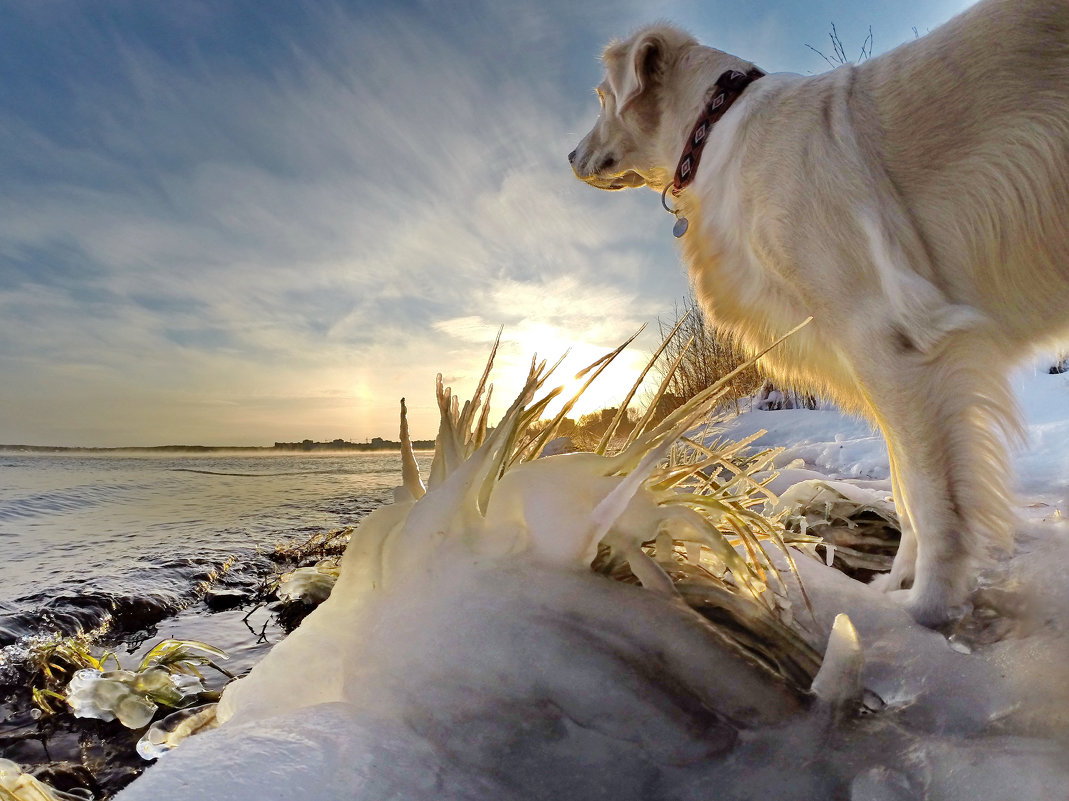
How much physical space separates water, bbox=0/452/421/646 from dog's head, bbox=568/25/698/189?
267cm

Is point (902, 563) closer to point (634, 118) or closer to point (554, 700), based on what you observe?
point (554, 700)

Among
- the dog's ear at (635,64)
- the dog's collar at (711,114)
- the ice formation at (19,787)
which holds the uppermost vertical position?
the dog's ear at (635,64)

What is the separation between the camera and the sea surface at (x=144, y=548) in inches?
102

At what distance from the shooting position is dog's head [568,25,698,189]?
2.49 meters

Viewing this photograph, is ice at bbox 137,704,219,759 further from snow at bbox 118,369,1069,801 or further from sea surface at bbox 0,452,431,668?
sea surface at bbox 0,452,431,668

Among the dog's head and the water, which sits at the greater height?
the dog's head

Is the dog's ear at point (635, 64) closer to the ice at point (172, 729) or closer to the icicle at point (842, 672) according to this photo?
the icicle at point (842, 672)

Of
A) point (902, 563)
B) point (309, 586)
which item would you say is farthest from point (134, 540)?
point (902, 563)

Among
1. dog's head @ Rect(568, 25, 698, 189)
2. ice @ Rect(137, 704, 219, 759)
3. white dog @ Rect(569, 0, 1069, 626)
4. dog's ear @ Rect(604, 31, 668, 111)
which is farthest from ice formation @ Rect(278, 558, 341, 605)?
dog's ear @ Rect(604, 31, 668, 111)

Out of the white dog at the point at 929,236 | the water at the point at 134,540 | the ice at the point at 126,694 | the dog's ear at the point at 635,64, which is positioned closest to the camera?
the ice at the point at 126,694

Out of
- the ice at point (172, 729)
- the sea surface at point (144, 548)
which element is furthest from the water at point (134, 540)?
the ice at point (172, 729)

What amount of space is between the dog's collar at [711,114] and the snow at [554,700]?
6.27 ft

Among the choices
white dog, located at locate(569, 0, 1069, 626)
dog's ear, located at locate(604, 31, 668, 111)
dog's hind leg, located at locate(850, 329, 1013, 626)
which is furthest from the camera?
dog's ear, located at locate(604, 31, 668, 111)

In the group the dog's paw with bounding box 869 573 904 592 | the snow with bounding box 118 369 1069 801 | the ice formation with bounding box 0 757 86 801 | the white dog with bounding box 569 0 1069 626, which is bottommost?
the ice formation with bounding box 0 757 86 801
